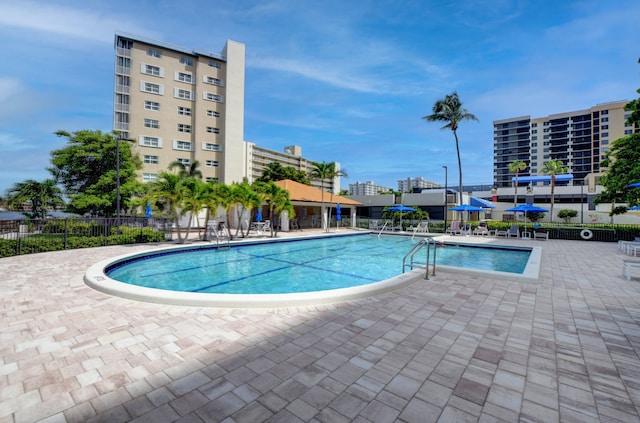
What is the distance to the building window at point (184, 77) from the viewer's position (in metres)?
32.8

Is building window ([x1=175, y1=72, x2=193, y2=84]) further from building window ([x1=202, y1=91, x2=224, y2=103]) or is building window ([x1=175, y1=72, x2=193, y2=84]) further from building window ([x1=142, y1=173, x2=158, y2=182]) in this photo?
building window ([x1=142, y1=173, x2=158, y2=182])

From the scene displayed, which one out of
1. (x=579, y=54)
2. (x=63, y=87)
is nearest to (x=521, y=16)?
(x=579, y=54)

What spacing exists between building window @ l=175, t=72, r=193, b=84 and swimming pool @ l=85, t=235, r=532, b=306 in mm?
27603

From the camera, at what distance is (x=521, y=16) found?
9.97m

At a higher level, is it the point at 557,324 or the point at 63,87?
the point at 63,87

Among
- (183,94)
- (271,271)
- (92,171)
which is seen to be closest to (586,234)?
(271,271)

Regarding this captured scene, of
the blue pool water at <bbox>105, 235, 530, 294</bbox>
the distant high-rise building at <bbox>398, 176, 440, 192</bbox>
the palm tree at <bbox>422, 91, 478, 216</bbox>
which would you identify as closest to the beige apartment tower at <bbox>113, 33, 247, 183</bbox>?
the blue pool water at <bbox>105, 235, 530, 294</bbox>

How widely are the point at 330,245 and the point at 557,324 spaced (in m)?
13.0

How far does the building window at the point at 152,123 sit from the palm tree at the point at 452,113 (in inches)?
1147

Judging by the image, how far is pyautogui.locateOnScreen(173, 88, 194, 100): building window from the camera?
3266 cm

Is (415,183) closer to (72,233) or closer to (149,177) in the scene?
(149,177)

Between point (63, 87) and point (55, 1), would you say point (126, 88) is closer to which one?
point (63, 87)

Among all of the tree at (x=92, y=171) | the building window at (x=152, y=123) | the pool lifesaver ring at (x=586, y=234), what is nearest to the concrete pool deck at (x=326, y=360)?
the pool lifesaver ring at (x=586, y=234)

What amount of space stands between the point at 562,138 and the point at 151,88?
10044 cm
